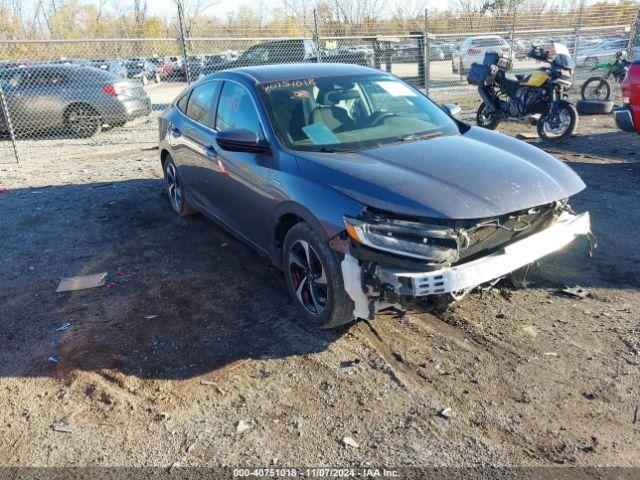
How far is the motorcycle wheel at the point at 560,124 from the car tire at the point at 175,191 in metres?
6.22

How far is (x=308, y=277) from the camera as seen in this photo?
3719 mm

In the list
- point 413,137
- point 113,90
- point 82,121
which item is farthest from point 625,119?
point 82,121

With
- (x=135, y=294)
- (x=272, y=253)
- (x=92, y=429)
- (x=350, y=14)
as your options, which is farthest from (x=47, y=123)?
(x=350, y=14)

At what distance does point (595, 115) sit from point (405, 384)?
34.2 ft

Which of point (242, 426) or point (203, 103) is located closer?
point (242, 426)

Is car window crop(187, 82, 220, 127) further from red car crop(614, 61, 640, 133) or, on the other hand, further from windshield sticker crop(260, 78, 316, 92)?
red car crop(614, 61, 640, 133)

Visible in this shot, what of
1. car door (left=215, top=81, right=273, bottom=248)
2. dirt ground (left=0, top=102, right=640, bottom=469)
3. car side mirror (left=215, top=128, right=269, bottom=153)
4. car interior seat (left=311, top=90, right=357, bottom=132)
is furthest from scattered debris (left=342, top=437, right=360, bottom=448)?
car interior seat (left=311, top=90, right=357, bottom=132)

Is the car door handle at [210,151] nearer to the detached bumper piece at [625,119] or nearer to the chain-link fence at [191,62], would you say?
the detached bumper piece at [625,119]

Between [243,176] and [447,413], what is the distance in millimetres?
2372

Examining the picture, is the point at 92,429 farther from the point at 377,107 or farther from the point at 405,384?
the point at 377,107

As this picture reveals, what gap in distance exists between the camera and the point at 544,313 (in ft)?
12.6

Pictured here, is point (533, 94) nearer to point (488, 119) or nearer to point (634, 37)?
point (488, 119)

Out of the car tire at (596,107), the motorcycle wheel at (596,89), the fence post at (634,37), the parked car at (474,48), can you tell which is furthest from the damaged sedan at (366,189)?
the parked car at (474,48)

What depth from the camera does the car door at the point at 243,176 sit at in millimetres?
4090
